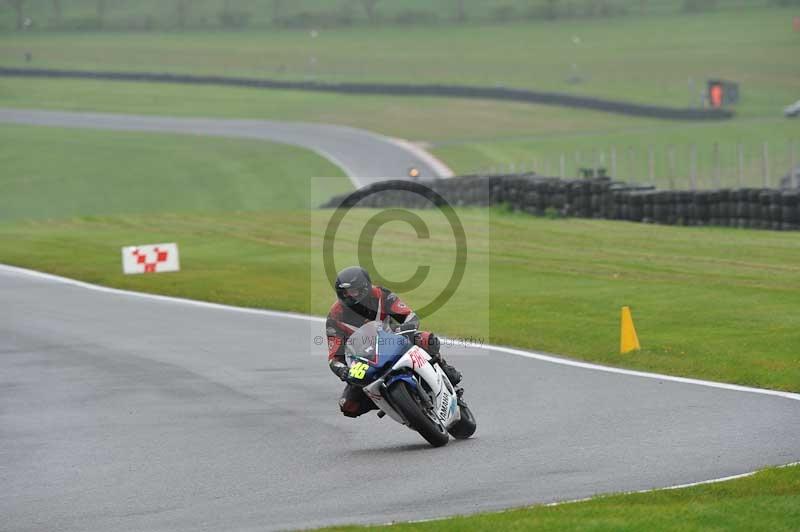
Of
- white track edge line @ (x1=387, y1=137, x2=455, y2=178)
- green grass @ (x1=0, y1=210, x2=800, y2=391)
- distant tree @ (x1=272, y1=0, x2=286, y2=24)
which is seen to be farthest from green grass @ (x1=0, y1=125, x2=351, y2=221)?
distant tree @ (x1=272, y1=0, x2=286, y2=24)

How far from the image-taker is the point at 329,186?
5275 centimetres

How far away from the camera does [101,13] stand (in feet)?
408

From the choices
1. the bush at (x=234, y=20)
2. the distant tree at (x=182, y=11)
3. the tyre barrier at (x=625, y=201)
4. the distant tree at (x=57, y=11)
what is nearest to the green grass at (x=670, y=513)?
the tyre barrier at (x=625, y=201)

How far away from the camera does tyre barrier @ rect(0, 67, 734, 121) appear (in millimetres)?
68750

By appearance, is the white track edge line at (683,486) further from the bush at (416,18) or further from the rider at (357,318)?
the bush at (416,18)

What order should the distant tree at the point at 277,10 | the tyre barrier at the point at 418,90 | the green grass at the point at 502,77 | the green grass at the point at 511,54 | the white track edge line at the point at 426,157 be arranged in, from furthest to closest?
the distant tree at the point at 277,10 < the green grass at the point at 511,54 < the tyre barrier at the point at 418,90 < the green grass at the point at 502,77 < the white track edge line at the point at 426,157

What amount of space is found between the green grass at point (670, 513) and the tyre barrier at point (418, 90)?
5998 cm

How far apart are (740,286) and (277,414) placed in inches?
383

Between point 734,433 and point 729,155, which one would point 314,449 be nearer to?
point 734,433

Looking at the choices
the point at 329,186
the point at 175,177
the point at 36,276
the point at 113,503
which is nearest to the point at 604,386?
the point at 113,503

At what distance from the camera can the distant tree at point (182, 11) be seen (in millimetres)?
117375

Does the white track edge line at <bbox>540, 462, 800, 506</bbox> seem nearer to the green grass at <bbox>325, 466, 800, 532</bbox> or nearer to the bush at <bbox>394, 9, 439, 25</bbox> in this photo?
the green grass at <bbox>325, 466, 800, 532</bbox>

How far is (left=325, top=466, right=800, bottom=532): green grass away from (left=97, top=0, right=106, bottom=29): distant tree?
108982 mm

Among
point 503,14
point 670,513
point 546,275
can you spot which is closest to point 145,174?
point 546,275
